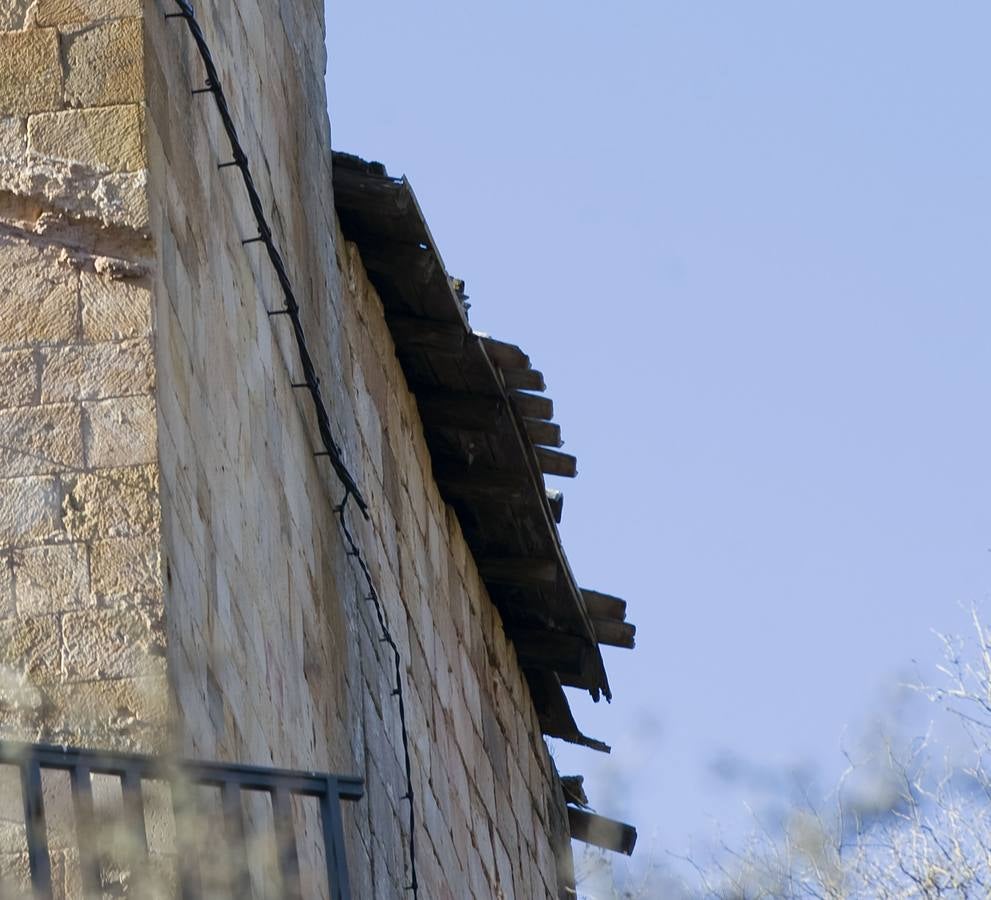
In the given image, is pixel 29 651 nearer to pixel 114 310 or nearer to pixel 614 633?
pixel 114 310

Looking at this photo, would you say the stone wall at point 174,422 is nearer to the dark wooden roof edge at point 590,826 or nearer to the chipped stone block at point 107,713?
the chipped stone block at point 107,713

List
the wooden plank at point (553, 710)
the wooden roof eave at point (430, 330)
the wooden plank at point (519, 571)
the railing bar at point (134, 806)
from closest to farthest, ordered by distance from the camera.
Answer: the railing bar at point (134, 806) < the wooden roof eave at point (430, 330) < the wooden plank at point (519, 571) < the wooden plank at point (553, 710)

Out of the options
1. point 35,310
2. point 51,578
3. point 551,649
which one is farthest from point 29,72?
point 551,649

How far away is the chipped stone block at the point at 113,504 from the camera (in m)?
4.17

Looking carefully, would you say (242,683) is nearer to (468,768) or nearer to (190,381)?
(190,381)

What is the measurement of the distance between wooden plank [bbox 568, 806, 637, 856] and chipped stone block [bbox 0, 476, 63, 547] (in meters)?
5.81

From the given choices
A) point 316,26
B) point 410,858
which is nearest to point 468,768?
point 410,858

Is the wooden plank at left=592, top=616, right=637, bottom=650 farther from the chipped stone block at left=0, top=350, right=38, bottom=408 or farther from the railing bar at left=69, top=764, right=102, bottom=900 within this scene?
the railing bar at left=69, top=764, right=102, bottom=900

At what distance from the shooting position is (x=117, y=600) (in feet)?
13.4

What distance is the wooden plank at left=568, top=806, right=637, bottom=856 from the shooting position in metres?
9.78

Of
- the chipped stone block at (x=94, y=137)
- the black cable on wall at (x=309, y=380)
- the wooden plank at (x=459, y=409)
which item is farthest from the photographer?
the wooden plank at (x=459, y=409)

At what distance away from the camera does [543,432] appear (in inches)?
318

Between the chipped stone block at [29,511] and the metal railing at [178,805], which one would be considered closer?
the metal railing at [178,805]

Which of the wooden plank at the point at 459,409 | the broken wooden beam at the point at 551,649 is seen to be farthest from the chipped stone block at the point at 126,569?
the broken wooden beam at the point at 551,649
